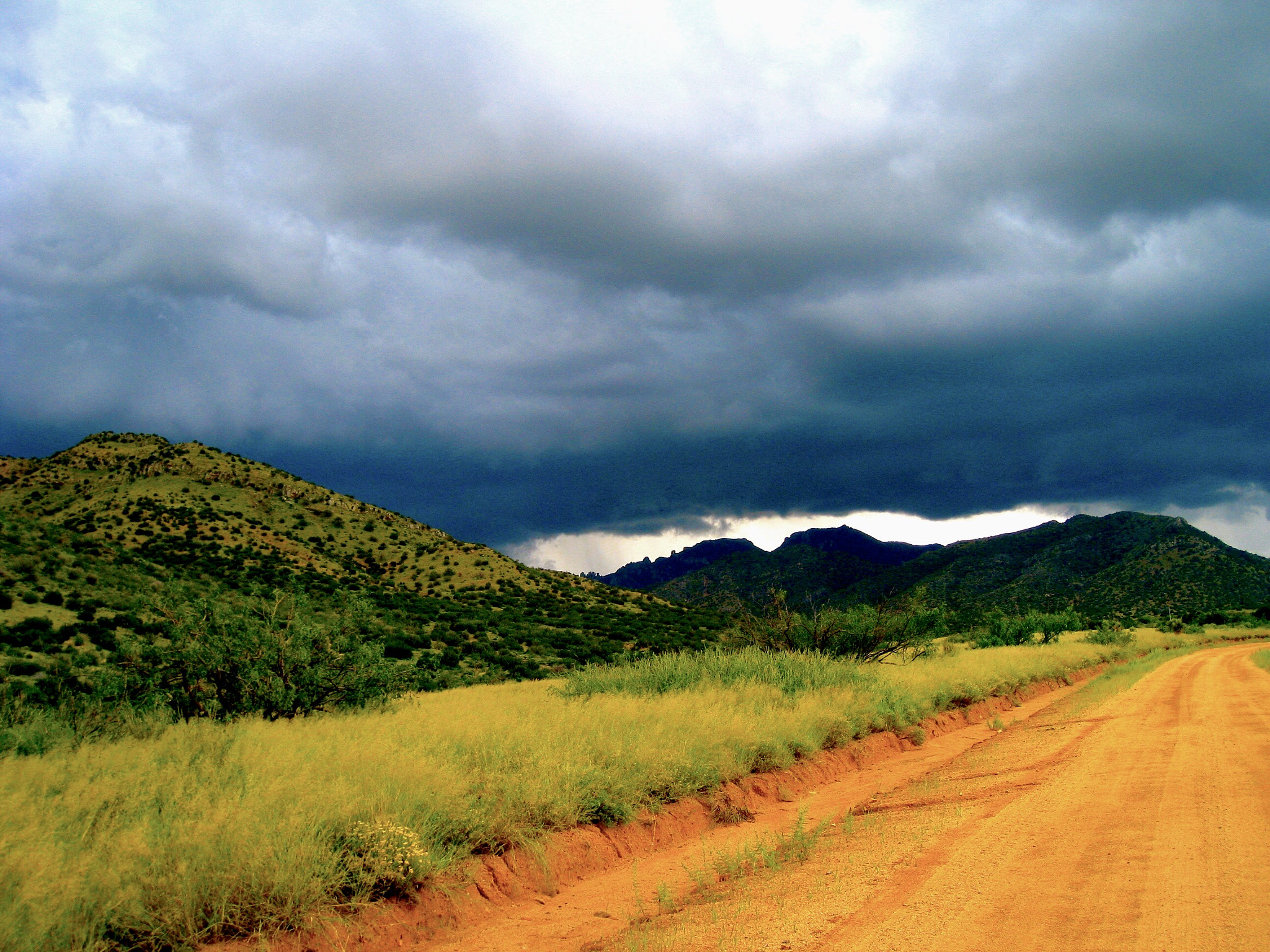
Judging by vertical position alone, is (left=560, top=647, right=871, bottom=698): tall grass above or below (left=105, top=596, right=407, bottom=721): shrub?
below

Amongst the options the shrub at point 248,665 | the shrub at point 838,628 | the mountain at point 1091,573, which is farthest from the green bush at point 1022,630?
the shrub at point 248,665

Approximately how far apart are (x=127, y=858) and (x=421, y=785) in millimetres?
2795

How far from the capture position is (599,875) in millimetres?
8359

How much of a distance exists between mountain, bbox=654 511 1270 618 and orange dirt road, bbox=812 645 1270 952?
68683 millimetres

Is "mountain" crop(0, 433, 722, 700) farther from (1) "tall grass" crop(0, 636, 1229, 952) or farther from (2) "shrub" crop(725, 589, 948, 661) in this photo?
(2) "shrub" crop(725, 589, 948, 661)

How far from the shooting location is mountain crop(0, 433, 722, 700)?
30.7 m

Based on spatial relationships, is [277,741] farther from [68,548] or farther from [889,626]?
[68,548]

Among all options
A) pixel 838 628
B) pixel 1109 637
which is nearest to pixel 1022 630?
pixel 1109 637

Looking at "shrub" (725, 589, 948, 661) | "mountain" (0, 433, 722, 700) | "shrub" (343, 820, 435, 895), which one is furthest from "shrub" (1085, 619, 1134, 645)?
"shrub" (343, 820, 435, 895)

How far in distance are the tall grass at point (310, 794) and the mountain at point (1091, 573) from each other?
6742 centimetres

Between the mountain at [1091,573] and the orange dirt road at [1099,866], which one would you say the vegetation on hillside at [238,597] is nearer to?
the orange dirt road at [1099,866]

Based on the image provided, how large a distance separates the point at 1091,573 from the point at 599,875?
115 meters

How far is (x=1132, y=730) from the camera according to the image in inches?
575

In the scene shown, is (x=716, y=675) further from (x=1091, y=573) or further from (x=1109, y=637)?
(x=1091, y=573)
